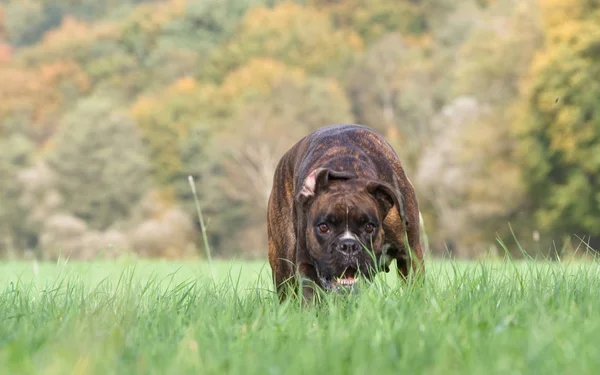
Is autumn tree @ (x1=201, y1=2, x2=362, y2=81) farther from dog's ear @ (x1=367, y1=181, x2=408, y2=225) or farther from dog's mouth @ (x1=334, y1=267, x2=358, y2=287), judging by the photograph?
dog's mouth @ (x1=334, y1=267, x2=358, y2=287)

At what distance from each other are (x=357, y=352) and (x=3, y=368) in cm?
129

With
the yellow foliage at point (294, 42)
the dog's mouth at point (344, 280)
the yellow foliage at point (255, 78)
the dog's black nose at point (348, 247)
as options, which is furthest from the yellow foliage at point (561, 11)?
the yellow foliage at point (294, 42)

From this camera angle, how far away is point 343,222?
6535mm

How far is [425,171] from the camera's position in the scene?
5444 cm

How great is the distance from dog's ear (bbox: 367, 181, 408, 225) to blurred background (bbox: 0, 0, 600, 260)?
10.8 meters

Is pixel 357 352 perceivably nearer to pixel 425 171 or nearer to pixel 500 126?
pixel 500 126

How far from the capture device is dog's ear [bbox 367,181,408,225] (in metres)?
6.58

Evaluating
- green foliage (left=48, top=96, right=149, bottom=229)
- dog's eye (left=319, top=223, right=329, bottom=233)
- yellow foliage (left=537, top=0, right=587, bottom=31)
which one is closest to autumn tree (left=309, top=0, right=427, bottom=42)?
green foliage (left=48, top=96, right=149, bottom=229)

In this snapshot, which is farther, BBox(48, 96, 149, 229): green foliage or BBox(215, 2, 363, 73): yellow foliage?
BBox(215, 2, 363, 73): yellow foliage

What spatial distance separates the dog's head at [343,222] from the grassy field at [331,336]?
1.35ft

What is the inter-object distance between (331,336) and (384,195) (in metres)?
2.44

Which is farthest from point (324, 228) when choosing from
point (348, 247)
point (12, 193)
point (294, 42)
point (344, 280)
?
point (294, 42)

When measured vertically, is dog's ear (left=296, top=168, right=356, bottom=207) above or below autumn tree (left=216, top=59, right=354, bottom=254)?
above

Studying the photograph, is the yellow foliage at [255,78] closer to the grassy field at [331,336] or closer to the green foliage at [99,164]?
the green foliage at [99,164]
